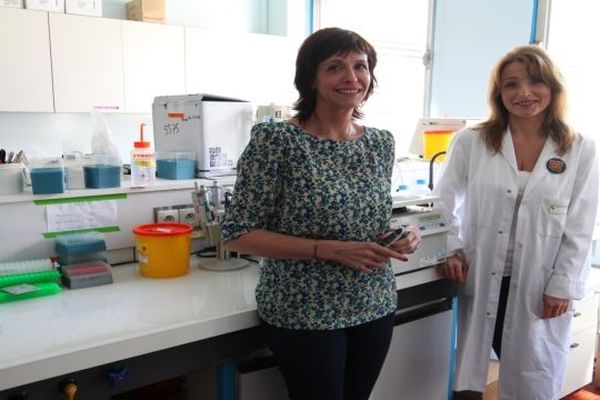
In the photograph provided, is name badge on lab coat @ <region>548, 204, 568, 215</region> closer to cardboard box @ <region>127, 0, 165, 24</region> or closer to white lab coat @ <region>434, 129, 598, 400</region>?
white lab coat @ <region>434, 129, 598, 400</region>

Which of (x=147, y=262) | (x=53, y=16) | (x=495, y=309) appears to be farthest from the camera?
(x=53, y=16)

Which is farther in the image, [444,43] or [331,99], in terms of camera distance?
[444,43]

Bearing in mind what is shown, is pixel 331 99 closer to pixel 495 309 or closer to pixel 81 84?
pixel 495 309

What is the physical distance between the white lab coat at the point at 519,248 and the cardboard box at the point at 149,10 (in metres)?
2.89

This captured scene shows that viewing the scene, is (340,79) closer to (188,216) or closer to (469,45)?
(188,216)

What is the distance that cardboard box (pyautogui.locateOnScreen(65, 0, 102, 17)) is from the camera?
359cm

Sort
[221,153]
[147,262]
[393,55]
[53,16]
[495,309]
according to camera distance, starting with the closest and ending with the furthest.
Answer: [147,262] → [495,309] → [221,153] → [53,16] → [393,55]

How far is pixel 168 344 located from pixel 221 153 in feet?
3.02

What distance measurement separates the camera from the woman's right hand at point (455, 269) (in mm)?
1810

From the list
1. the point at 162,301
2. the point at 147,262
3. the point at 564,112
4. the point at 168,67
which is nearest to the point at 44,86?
the point at 168,67

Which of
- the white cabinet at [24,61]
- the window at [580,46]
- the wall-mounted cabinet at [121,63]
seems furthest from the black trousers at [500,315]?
the white cabinet at [24,61]

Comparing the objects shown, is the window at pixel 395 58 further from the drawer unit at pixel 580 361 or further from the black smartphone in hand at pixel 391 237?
the black smartphone in hand at pixel 391 237

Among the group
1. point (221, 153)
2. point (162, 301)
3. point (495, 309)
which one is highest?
point (221, 153)

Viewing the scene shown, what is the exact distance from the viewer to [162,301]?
4.71 feet
